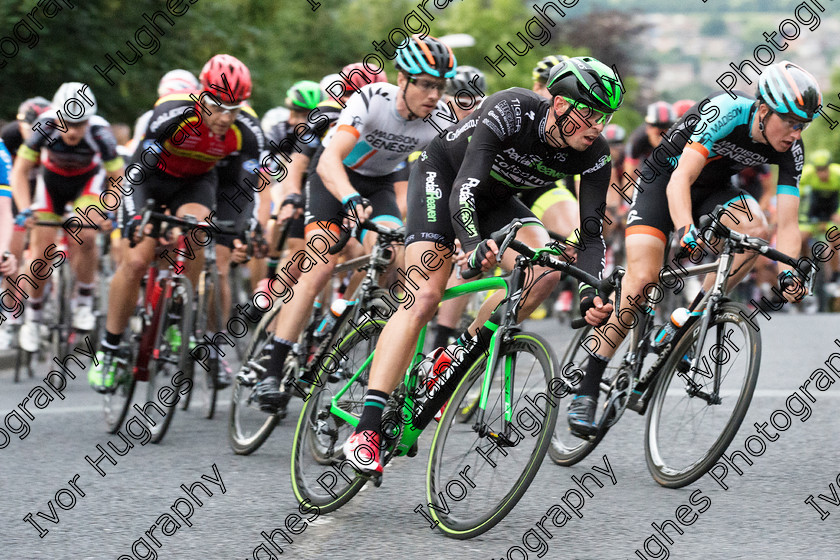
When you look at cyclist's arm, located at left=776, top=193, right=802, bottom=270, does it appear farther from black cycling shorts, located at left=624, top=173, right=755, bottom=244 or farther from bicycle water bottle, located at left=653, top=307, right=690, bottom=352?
bicycle water bottle, located at left=653, top=307, right=690, bottom=352

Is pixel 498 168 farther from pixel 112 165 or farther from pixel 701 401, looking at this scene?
pixel 112 165

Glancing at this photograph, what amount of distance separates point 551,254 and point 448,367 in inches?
24.8

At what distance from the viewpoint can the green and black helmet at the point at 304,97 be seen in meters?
10.5

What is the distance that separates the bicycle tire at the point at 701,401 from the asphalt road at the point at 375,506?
12 cm

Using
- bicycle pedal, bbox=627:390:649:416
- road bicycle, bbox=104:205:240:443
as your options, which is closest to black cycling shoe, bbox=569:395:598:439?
bicycle pedal, bbox=627:390:649:416

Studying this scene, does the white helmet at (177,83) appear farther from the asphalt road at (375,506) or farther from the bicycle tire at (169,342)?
the asphalt road at (375,506)

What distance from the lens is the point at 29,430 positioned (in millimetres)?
7285

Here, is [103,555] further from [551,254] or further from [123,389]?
[123,389]

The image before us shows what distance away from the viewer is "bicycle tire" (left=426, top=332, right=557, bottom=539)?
439 centimetres

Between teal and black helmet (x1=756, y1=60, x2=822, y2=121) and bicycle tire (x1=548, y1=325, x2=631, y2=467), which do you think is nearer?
teal and black helmet (x1=756, y1=60, x2=822, y2=121)

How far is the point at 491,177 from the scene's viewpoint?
18.0 ft

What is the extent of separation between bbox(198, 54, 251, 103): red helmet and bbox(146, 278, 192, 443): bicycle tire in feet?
3.81

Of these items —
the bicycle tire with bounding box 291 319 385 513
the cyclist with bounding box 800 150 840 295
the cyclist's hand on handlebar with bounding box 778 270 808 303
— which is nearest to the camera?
the bicycle tire with bounding box 291 319 385 513

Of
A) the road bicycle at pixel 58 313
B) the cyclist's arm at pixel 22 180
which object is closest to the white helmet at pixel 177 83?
the cyclist's arm at pixel 22 180
